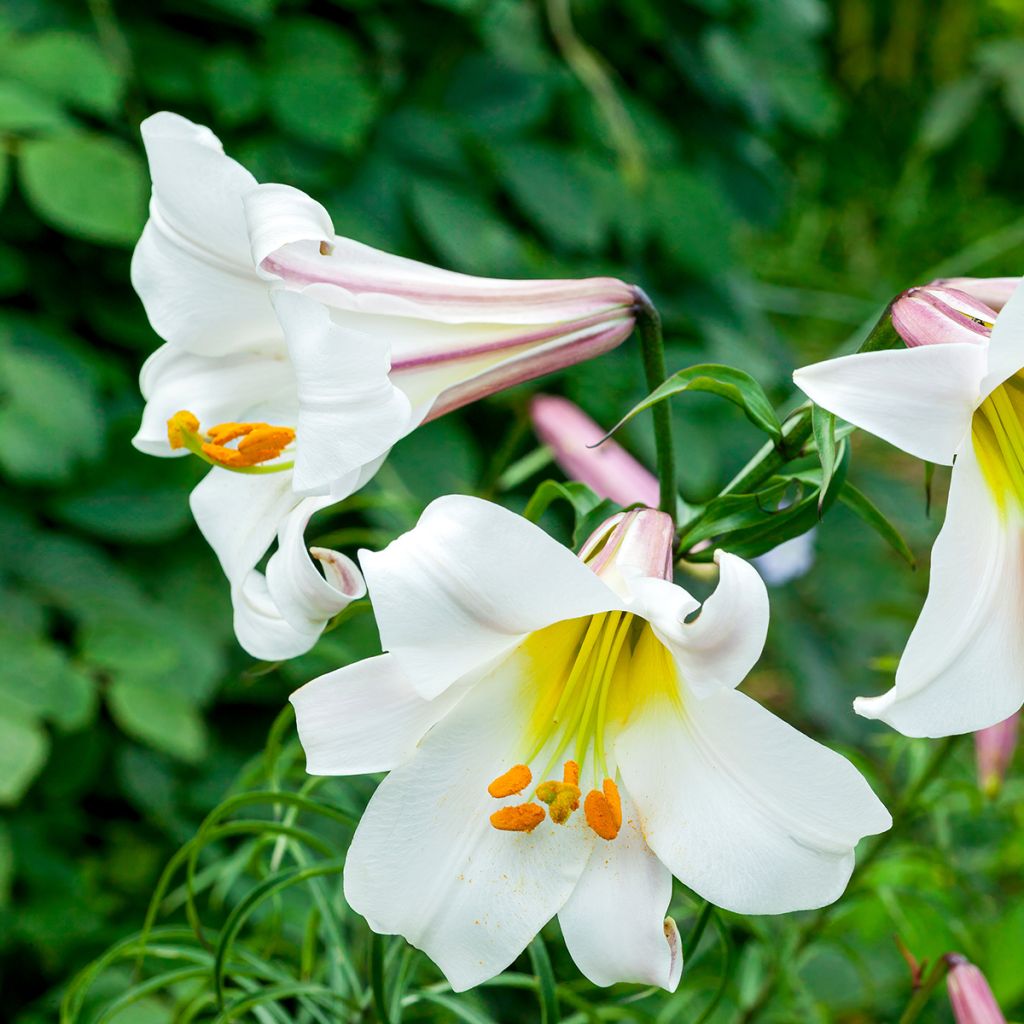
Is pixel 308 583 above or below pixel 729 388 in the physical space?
below

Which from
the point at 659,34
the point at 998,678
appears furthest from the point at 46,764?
the point at 659,34

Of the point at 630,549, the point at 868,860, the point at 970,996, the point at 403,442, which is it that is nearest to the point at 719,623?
the point at 630,549

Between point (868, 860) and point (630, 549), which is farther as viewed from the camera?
point (868, 860)

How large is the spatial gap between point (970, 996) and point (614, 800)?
360 mm

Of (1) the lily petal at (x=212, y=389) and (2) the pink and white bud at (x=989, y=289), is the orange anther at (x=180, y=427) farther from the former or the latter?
(2) the pink and white bud at (x=989, y=289)

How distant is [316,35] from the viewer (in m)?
1.70

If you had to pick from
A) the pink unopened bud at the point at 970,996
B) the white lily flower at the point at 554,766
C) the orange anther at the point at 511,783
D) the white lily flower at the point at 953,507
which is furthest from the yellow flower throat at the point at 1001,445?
the pink unopened bud at the point at 970,996

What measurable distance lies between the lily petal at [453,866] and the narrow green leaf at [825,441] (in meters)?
A: 0.21

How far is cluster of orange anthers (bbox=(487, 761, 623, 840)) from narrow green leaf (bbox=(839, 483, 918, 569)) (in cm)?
19

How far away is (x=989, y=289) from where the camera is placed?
62 cm

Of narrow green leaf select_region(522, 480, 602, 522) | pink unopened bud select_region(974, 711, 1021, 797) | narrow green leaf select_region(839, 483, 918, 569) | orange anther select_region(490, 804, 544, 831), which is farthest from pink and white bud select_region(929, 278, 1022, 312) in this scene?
pink unopened bud select_region(974, 711, 1021, 797)

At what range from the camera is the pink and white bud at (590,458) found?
3.48ft

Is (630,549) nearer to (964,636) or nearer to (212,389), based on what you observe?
(964,636)

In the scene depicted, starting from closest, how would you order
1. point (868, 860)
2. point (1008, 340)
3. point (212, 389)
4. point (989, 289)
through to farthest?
point (1008, 340) < point (989, 289) < point (212, 389) < point (868, 860)
